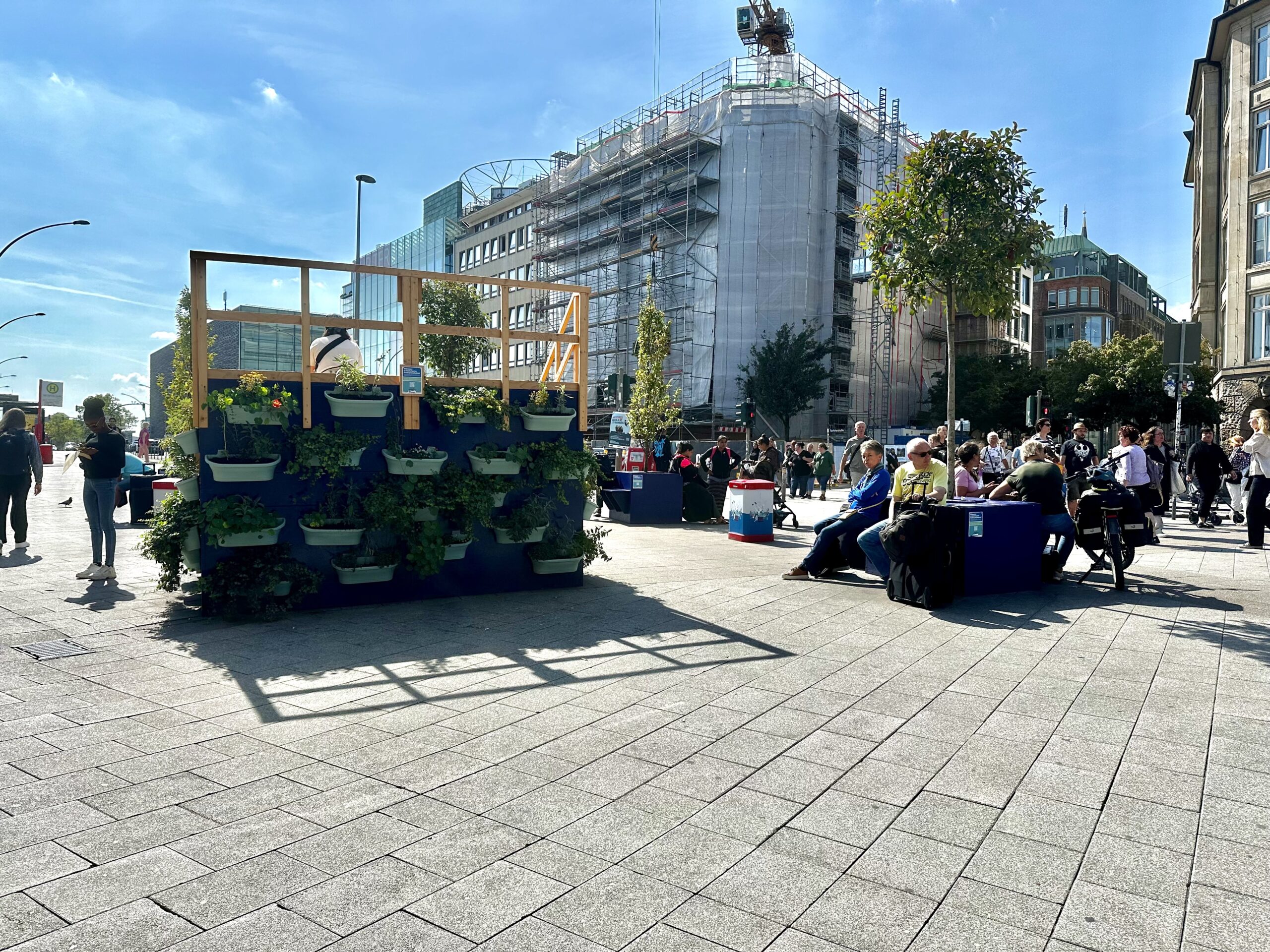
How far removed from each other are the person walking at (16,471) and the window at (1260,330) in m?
38.6

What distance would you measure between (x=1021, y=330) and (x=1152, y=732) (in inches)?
2945

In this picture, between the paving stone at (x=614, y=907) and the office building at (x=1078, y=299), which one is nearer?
the paving stone at (x=614, y=907)

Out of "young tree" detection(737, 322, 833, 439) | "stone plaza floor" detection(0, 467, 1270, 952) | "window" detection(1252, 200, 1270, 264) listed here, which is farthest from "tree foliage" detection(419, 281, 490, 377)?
"window" detection(1252, 200, 1270, 264)

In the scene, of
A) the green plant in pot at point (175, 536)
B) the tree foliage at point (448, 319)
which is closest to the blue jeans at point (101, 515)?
the green plant in pot at point (175, 536)

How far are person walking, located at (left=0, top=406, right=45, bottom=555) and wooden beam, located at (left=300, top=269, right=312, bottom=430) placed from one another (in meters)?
5.97

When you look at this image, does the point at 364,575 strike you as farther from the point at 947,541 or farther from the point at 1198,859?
the point at 1198,859

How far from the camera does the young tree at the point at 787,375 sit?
44.5m

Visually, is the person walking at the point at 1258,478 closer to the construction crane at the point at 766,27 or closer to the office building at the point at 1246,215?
the office building at the point at 1246,215

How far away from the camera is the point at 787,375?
44438 mm

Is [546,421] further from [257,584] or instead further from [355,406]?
[257,584]

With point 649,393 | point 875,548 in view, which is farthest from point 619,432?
point 875,548

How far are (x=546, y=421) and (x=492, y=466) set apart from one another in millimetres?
706

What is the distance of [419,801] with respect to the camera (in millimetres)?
3684

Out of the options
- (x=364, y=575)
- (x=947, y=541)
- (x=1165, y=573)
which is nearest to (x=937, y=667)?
(x=947, y=541)
